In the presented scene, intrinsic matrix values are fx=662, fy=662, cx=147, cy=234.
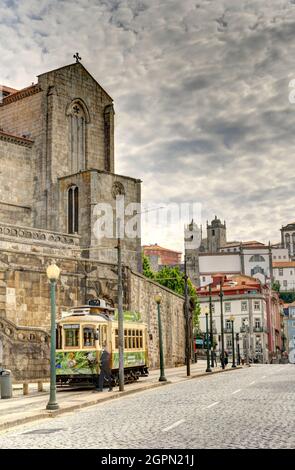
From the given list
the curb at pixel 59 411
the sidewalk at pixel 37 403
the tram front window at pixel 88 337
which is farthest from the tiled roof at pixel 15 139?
the curb at pixel 59 411

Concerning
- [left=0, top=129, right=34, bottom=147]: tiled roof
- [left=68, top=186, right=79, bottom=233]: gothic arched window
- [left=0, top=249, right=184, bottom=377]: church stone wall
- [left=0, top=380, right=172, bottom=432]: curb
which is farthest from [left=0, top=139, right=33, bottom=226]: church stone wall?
[left=0, top=380, right=172, bottom=432]: curb

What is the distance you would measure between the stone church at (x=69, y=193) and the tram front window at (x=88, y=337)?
10.0m

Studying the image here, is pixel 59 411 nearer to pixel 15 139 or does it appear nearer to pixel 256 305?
pixel 15 139

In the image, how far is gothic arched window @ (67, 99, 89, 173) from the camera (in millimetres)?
51906

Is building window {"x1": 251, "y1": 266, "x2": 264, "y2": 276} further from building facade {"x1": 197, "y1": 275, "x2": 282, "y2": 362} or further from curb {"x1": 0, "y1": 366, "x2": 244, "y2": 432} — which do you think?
curb {"x1": 0, "y1": 366, "x2": 244, "y2": 432}

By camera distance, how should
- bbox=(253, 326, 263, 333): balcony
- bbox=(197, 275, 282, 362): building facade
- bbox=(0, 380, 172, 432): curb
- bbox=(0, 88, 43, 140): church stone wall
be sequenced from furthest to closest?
bbox=(253, 326, 263, 333): balcony
bbox=(197, 275, 282, 362): building facade
bbox=(0, 88, 43, 140): church stone wall
bbox=(0, 380, 172, 432): curb

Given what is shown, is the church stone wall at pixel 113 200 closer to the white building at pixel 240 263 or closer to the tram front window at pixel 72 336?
the tram front window at pixel 72 336

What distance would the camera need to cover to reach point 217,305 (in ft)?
337

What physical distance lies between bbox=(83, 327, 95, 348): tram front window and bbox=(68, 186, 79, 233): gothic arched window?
77.4 feet

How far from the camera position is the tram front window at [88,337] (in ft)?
79.7

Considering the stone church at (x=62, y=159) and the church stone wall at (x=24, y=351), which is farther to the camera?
the stone church at (x=62, y=159)

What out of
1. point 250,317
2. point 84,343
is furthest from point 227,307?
point 84,343

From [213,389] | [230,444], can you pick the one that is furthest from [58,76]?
[230,444]
